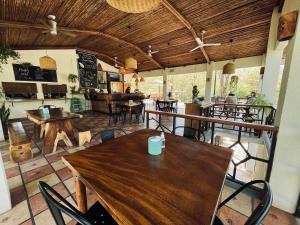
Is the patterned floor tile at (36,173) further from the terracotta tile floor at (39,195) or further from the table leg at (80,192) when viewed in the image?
the table leg at (80,192)

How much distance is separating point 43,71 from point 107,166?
7.75 metres

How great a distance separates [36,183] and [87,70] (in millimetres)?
7713

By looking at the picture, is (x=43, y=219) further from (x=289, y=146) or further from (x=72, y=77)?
(x=72, y=77)

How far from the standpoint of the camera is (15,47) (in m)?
5.79

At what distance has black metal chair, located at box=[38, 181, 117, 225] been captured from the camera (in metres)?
0.59

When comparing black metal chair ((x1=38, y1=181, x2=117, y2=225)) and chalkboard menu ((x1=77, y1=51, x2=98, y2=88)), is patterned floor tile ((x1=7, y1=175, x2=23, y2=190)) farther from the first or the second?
chalkboard menu ((x1=77, y1=51, x2=98, y2=88))

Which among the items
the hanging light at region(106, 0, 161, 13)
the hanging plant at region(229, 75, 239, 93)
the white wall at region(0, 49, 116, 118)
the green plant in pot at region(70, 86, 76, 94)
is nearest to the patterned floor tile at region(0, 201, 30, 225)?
the hanging light at region(106, 0, 161, 13)

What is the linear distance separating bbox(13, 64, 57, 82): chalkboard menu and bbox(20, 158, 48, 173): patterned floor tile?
556 centimetres

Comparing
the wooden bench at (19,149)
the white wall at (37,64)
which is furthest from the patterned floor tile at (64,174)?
the white wall at (37,64)

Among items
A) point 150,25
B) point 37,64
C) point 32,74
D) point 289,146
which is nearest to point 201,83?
point 150,25

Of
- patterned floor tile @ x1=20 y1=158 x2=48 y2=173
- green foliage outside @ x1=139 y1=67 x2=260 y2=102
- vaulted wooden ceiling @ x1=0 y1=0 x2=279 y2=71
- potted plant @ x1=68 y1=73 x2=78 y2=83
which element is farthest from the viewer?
green foliage outside @ x1=139 y1=67 x2=260 y2=102

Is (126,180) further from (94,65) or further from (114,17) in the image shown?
(94,65)

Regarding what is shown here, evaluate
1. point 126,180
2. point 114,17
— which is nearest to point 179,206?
point 126,180

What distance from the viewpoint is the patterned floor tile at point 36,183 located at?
→ 5.71 ft
